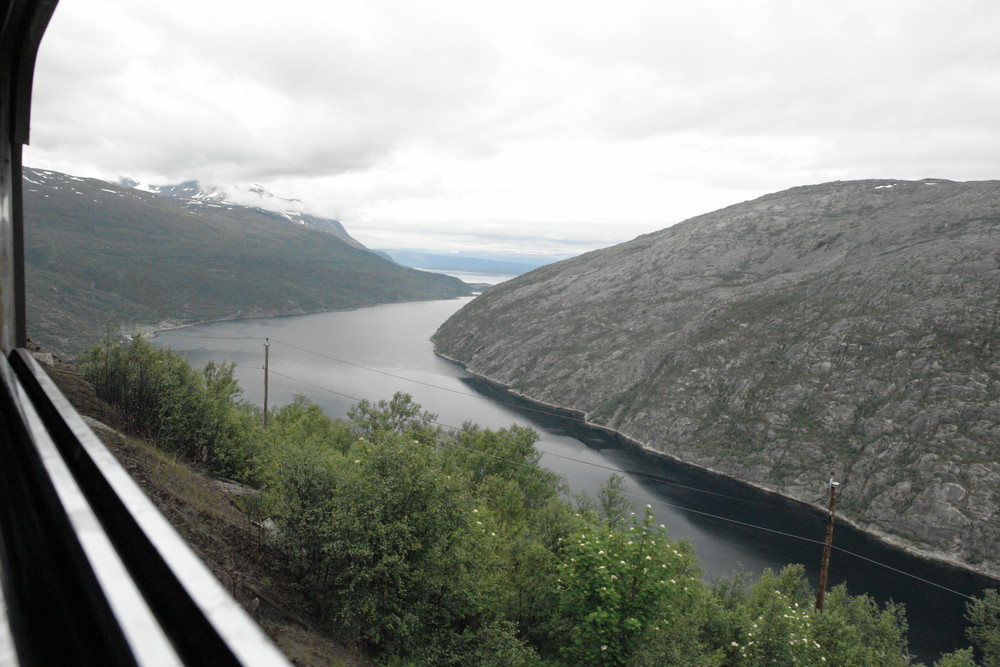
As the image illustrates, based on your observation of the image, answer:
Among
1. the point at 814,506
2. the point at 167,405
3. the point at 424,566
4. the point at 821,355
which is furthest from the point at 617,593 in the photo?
the point at 821,355

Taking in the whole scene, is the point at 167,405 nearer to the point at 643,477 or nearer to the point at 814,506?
the point at 643,477

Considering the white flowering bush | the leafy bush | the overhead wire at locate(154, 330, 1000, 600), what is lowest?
the overhead wire at locate(154, 330, 1000, 600)

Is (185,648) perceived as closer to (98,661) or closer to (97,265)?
(98,661)

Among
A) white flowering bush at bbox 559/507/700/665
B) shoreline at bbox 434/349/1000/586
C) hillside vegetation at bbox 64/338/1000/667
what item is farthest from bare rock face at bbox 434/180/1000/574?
white flowering bush at bbox 559/507/700/665

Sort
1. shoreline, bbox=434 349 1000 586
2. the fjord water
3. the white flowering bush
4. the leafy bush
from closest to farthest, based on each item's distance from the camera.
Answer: the white flowering bush, the leafy bush, the fjord water, shoreline, bbox=434 349 1000 586

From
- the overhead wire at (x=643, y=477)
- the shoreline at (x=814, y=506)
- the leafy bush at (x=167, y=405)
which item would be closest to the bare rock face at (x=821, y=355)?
the shoreline at (x=814, y=506)

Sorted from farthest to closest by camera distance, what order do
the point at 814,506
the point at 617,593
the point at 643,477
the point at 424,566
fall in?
the point at 643,477, the point at 814,506, the point at 617,593, the point at 424,566

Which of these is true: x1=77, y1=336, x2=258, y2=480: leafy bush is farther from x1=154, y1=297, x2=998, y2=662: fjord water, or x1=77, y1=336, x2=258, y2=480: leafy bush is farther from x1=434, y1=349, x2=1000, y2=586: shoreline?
x1=434, y1=349, x2=1000, y2=586: shoreline
